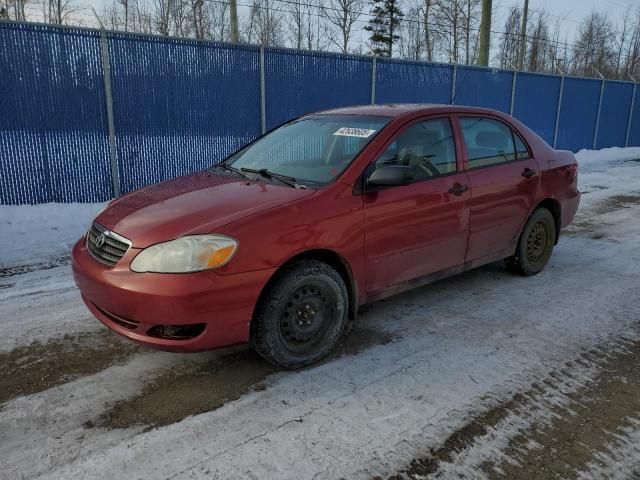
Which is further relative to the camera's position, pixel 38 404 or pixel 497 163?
pixel 497 163

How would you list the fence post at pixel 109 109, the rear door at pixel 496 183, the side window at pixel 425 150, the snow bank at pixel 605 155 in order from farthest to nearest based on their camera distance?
1. the snow bank at pixel 605 155
2. the fence post at pixel 109 109
3. the rear door at pixel 496 183
4. the side window at pixel 425 150

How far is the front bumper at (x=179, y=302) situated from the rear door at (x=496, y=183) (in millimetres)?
2131

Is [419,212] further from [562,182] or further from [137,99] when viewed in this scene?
[137,99]

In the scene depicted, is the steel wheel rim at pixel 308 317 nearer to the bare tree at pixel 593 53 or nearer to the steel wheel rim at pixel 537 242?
the steel wheel rim at pixel 537 242

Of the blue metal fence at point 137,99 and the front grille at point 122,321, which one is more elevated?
the blue metal fence at point 137,99

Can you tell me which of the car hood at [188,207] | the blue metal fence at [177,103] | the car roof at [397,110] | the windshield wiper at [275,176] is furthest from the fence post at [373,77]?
the car hood at [188,207]

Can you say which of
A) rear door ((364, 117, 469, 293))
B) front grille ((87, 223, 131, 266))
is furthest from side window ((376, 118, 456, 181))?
front grille ((87, 223, 131, 266))

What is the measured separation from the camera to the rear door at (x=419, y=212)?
11.9 ft

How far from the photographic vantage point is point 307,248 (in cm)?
321

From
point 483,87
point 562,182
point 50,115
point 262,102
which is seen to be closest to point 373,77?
point 262,102

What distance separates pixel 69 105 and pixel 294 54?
4180 mm

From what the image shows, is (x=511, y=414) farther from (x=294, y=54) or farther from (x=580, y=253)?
(x=294, y=54)

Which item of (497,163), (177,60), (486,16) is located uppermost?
(486,16)

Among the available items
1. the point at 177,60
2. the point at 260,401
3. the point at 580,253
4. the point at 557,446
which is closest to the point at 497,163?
the point at 580,253
